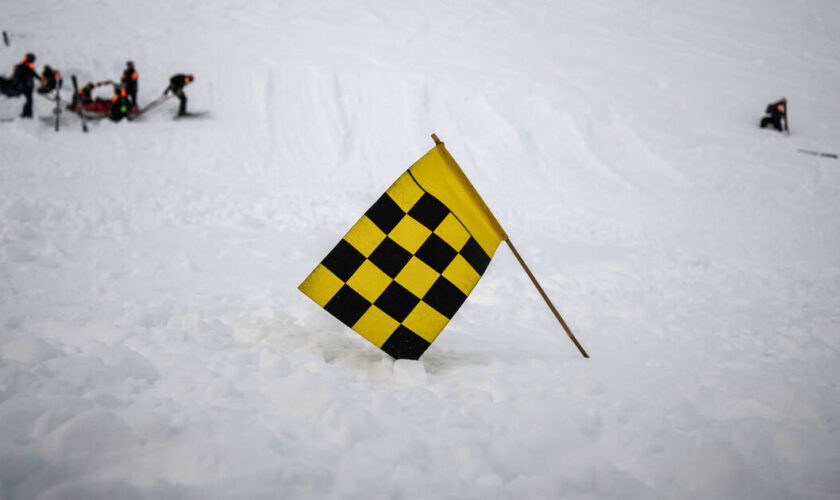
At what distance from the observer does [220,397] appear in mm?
2031

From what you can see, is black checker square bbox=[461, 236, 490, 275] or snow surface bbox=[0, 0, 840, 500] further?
black checker square bbox=[461, 236, 490, 275]

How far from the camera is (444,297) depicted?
8.81ft

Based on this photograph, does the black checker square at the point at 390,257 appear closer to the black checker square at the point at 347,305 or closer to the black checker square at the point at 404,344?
the black checker square at the point at 347,305

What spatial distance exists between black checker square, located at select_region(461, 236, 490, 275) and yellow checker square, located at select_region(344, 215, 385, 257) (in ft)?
1.67

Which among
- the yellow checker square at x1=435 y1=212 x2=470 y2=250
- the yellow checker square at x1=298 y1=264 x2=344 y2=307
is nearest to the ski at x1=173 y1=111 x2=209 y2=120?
the yellow checker square at x1=298 y1=264 x2=344 y2=307

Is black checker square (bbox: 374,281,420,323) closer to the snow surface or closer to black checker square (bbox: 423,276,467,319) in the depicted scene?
black checker square (bbox: 423,276,467,319)

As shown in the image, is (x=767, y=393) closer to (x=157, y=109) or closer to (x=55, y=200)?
(x=55, y=200)

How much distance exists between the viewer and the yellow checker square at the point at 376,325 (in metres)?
2.60

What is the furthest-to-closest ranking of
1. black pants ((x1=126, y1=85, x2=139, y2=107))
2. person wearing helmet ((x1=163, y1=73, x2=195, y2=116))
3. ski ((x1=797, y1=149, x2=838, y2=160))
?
ski ((x1=797, y1=149, x2=838, y2=160)) → person wearing helmet ((x1=163, y1=73, x2=195, y2=116)) → black pants ((x1=126, y1=85, x2=139, y2=107))

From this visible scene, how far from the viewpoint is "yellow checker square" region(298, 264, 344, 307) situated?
8.36 ft

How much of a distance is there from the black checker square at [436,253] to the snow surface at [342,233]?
614mm

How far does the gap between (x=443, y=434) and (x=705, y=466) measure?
1.05m

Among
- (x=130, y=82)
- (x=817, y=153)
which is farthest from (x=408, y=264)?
(x=817, y=153)

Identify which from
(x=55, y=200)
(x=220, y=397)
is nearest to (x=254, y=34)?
(x=55, y=200)
